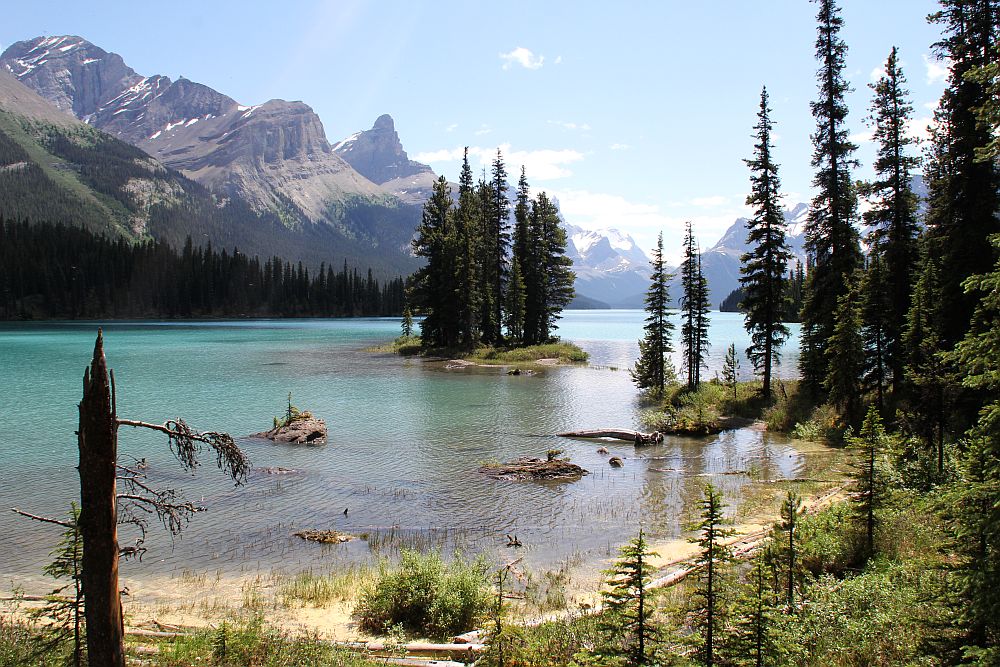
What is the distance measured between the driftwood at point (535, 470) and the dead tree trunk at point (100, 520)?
15.4 m

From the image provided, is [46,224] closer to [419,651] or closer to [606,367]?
[606,367]

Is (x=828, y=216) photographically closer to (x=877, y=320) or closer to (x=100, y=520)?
(x=877, y=320)

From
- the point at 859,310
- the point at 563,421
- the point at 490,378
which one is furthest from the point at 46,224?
the point at 859,310

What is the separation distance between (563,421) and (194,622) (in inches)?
962

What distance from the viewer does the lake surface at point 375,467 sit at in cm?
1556

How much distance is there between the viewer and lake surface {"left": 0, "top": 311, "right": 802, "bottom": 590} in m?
15.6

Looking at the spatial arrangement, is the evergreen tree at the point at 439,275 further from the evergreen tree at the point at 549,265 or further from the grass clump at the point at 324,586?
the grass clump at the point at 324,586

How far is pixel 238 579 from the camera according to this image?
13.2 m

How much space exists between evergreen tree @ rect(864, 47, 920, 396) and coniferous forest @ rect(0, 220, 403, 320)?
169 metres

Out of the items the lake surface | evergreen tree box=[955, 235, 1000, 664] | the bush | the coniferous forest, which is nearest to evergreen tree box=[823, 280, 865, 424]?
the lake surface

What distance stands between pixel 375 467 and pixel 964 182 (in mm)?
25372

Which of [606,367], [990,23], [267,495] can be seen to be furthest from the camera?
[606,367]

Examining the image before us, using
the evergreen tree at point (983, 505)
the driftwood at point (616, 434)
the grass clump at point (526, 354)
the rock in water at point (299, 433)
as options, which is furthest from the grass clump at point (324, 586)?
the grass clump at point (526, 354)

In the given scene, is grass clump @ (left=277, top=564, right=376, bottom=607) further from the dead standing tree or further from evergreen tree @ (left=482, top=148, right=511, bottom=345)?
evergreen tree @ (left=482, top=148, right=511, bottom=345)
